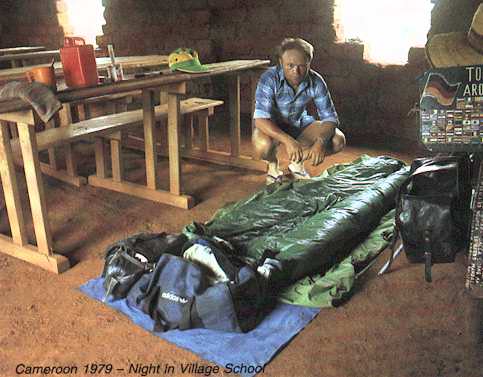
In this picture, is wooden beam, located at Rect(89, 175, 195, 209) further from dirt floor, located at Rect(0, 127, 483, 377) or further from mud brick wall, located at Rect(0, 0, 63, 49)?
mud brick wall, located at Rect(0, 0, 63, 49)

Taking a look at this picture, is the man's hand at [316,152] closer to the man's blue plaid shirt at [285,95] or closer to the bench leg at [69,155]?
the man's blue plaid shirt at [285,95]

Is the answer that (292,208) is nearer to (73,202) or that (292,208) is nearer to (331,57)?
→ (73,202)

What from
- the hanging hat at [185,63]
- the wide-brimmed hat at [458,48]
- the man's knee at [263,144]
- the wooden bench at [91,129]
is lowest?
the man's knee at [263,144]

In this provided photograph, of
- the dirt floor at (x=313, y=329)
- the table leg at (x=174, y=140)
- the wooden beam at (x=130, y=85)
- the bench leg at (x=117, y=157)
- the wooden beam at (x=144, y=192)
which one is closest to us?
the dirt floor at (x=313, y=329)

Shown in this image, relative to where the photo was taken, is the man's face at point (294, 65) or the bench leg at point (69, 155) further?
the bench leg at point (69, 155)

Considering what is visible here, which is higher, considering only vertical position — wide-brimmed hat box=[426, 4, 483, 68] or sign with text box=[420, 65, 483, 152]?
wide-brimmed hat box=[426, 4, 483, 68]

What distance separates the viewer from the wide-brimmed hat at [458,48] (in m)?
1.59

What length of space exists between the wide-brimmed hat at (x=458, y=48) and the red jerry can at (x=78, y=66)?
1770mm

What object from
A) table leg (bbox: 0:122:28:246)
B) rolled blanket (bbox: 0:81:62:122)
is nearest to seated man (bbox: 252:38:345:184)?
rolled blanket (bbox: 0:81:62:122)

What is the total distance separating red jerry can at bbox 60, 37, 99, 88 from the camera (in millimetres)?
2717

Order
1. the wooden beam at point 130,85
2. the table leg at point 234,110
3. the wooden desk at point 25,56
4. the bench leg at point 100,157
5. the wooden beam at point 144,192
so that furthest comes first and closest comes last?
the wooden desk at point 25,56
the table leg at point 234,110
the bench leg at point 100,157
the wooden beam at point 144,192
the wooden beam at point 130,85

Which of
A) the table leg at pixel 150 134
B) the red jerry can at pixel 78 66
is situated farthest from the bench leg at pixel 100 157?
the red jerry can at pixel 78 66

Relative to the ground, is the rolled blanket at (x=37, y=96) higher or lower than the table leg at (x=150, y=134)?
higher

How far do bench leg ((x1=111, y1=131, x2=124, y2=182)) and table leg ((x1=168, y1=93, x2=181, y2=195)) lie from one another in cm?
45
